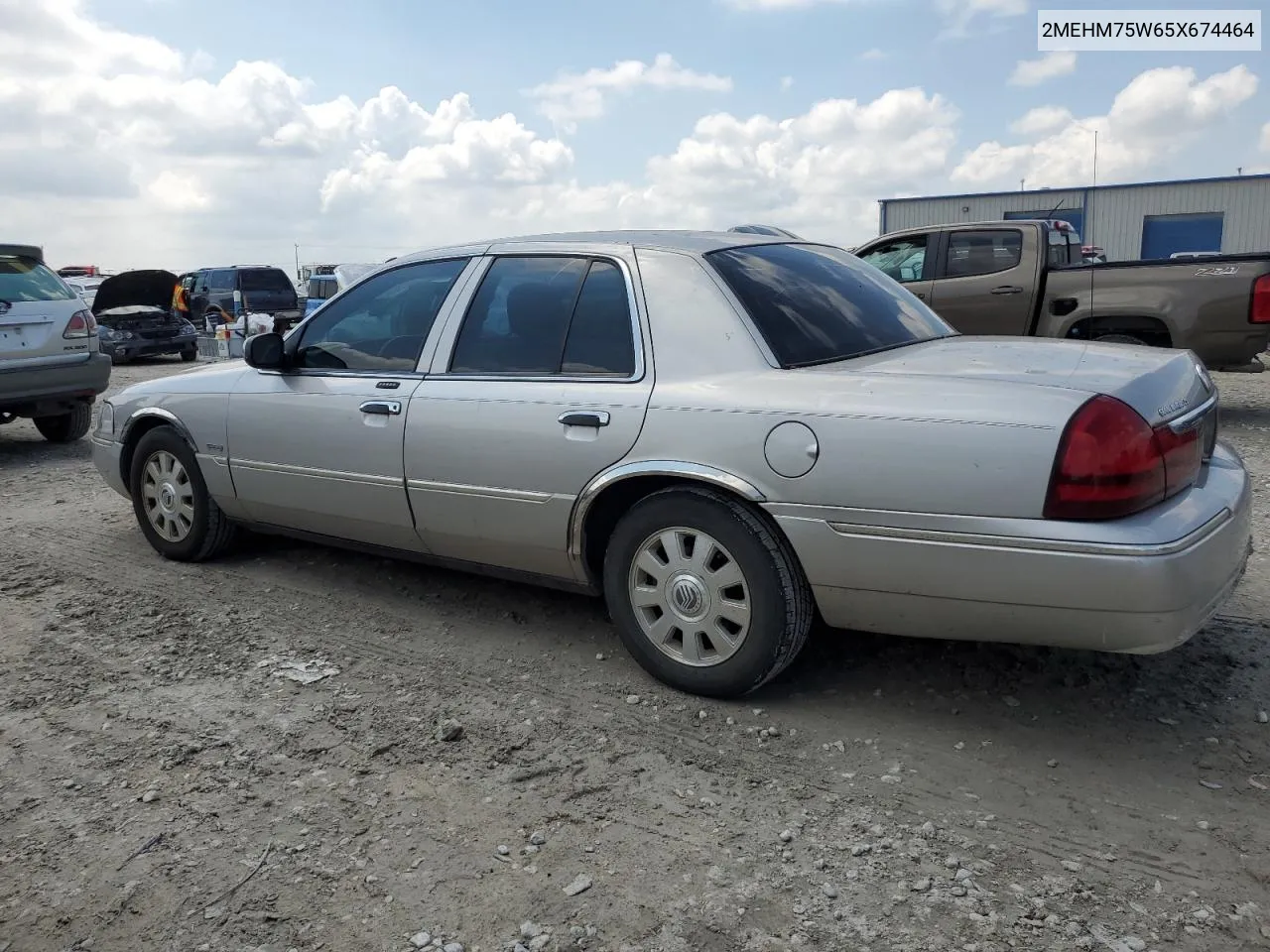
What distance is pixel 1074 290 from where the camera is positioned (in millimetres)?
9016

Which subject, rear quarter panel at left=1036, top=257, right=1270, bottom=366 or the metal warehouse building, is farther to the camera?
the metal warehouse building

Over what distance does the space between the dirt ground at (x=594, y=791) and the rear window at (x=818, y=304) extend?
3.74ft

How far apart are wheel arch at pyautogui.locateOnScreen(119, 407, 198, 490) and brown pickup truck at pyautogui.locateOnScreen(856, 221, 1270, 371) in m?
6.37

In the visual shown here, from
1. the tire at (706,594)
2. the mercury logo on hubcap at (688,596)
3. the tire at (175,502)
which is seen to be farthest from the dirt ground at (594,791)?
the tire at (175,502)

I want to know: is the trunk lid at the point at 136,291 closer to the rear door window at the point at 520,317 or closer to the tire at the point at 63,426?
the tire at the point at 63,426

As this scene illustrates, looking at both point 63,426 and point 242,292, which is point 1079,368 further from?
point 242,292

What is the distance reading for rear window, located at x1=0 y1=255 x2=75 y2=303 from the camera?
8305 millimetres

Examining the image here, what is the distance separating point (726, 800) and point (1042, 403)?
138 centimetres

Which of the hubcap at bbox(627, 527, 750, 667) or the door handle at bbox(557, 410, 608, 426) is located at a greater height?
the door handle at bbox(557, 410, 608, 426)

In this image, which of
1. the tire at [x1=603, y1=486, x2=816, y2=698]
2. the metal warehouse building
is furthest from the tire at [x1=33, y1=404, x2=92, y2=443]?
the metal warehouse building

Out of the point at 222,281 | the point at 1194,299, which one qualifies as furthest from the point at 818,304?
the point at 222,281

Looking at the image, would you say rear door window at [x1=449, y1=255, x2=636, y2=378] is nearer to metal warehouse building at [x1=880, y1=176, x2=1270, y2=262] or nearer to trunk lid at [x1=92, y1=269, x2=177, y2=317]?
trunk lid at [x1=92, y1=269, x2=177, y2=317]

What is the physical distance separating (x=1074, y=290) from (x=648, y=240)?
6.39 m

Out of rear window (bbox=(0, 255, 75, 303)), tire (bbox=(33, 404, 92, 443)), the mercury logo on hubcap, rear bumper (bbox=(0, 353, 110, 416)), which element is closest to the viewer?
the mercury logo on hubcap
